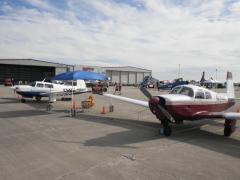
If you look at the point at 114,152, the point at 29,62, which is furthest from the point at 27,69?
the point at 114,152

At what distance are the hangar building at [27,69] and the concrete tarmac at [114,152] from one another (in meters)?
59.5

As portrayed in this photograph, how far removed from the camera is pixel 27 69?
257ft

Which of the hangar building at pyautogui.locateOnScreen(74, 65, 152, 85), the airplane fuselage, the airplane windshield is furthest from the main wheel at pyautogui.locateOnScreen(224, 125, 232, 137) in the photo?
the hangar building at pyautogui.locateOnScreen(74, 65, 152, 85)

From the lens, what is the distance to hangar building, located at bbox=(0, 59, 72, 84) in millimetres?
67500

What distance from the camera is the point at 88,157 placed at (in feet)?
23.5

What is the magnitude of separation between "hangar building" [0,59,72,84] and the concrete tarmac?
59503 millimetres

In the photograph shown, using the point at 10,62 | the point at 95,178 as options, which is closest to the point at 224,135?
the point at 95,178

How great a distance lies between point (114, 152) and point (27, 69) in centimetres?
7693

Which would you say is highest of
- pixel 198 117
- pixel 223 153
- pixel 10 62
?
pixel 10 62

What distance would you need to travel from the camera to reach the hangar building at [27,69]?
221 feet

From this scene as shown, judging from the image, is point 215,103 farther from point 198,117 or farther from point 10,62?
point 10,62

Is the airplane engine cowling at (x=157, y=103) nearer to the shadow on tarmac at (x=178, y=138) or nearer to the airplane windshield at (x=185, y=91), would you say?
the shadow on tarmac at (x=178, y=138)

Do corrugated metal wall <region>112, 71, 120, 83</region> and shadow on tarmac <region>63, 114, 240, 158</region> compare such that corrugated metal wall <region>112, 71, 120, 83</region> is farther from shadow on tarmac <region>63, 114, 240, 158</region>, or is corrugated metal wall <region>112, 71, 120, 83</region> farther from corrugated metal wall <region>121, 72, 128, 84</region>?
shadow on tarmac <region>63, 114, 240, 158</region>

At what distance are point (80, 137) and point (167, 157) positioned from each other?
374 centimetres
